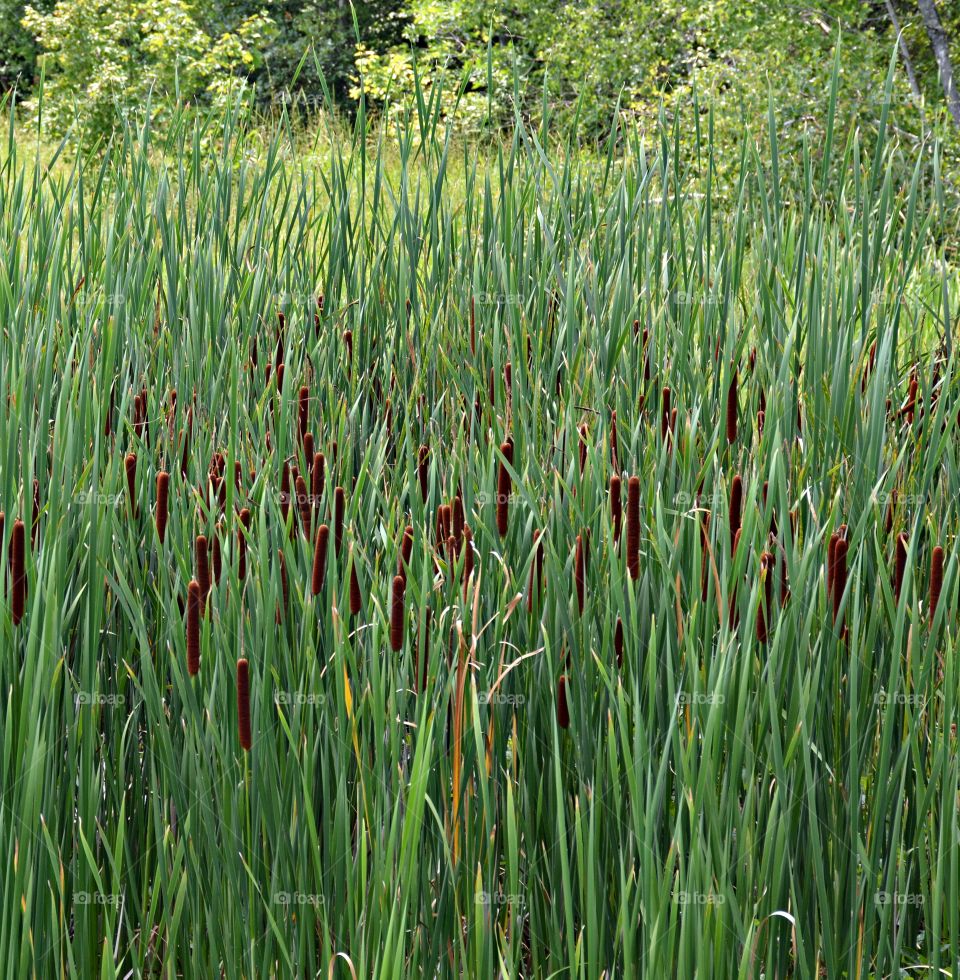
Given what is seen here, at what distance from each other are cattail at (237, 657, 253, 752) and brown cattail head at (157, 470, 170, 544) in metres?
0.33

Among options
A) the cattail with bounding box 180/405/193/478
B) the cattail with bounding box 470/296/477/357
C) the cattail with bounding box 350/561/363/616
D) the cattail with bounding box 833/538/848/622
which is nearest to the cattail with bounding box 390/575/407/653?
the cattail with bounding box 350/561/363/616

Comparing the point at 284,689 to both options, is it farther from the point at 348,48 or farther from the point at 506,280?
the point at 348,48

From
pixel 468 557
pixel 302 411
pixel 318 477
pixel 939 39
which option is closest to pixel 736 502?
pixel 468 557

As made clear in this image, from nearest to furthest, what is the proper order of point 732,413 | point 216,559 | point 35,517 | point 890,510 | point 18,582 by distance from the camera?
1. point 18,582
2. point 216,559
3. point 35,517
4. point 890,510
5. point 732,413

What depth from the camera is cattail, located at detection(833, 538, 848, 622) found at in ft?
4.14

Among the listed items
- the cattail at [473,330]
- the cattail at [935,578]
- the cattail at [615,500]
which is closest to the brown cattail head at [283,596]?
the cattail at [615,500]

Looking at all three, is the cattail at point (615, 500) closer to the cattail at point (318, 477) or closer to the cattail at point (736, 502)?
the cattail at point (736, 502)

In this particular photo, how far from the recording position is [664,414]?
2.07 meters

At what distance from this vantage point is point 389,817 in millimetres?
1279

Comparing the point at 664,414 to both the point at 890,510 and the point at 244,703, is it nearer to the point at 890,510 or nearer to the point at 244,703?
the point at 890,510

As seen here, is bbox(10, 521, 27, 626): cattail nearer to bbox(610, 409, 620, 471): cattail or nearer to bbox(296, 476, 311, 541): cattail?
bbox(296, 476, 311, 541): cattail

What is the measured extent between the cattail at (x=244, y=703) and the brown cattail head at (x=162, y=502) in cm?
33

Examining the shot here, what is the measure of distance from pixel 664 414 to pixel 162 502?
3.28ft

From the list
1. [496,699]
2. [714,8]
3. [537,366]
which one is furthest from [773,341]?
[714,8]
